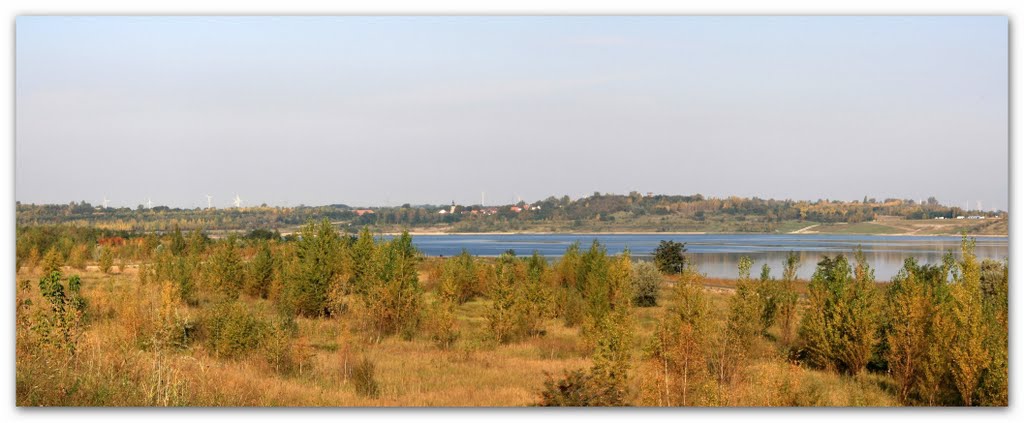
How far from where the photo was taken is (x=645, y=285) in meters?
28.4

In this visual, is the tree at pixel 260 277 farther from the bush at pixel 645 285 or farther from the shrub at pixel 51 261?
the bush at pixel 645 285

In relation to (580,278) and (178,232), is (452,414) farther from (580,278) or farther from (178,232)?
(178,232)

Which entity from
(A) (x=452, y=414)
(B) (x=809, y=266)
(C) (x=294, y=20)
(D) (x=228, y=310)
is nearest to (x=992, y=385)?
(A) (x=452, y=414)

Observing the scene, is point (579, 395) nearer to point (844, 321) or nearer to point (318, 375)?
point (318, 375)

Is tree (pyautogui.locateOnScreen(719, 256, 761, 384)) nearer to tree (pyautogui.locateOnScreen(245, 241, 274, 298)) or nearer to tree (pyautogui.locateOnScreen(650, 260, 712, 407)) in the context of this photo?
tree (pyautogui.locateOnScreen(650, 260, 712, 407))

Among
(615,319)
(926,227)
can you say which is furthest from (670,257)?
(615,319)

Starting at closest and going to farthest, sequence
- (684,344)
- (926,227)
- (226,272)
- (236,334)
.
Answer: (684,344) → (926,227) → (236,334) → (226,272)

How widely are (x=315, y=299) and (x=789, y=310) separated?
12155mm

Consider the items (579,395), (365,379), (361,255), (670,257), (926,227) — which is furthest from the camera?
(670,257)

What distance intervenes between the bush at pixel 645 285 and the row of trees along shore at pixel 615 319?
2512 mm

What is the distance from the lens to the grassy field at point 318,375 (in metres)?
8.83

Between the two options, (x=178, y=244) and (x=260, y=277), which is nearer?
(x=260, y=277)

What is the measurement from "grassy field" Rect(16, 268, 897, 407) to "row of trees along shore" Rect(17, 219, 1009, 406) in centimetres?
12

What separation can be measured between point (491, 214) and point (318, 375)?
→ 14467 millimetres
